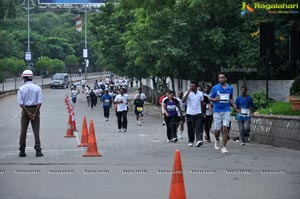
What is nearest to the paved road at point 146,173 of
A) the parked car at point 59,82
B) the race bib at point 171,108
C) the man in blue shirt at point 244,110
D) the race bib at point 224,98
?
the race bib at point 224,98

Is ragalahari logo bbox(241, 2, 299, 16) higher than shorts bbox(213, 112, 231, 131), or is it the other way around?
ragalahari logo bbox(241, 2, 299, 16)

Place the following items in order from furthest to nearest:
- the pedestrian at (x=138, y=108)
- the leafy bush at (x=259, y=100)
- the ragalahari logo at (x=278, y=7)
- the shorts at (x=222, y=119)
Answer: the pedestrian at (x=138, y=108) → the leafy bush at (x=259, y=100) → the ragalahari logo at (x=278, y=7) → the shorts at (x=222, y=119)

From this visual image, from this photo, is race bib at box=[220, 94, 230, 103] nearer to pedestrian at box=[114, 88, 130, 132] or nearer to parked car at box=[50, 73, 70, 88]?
pedestrian at box=[114, 88, 130, 132]

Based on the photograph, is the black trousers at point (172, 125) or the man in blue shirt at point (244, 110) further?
the black trousers at point (172, 125)

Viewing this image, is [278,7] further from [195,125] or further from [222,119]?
[222,119]

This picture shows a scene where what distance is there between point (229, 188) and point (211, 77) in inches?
1142

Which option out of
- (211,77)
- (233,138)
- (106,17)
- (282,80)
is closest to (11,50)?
(106,17)

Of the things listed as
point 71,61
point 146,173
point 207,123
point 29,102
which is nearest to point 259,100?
point 207,123

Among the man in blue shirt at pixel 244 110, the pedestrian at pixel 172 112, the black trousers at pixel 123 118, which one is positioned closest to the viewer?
the man in blue shirt at pixel 244 110

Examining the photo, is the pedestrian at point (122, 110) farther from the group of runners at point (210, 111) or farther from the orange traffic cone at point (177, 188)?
the orange traffic cone at point (177, 188)

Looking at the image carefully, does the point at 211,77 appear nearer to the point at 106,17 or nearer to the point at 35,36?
the point at 106,17

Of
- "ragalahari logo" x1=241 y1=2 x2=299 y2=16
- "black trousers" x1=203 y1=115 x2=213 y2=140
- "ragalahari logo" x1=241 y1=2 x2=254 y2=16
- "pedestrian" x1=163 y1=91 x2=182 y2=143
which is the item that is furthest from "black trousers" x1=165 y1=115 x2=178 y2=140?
"ragalahari logo" x1=241 y1=2 x2=299 y2=16

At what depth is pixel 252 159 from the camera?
14727mm

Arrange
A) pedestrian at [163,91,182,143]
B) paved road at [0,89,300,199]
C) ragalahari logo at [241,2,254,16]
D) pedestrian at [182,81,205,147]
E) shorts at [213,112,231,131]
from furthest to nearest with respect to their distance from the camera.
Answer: pedestrian at [163,91,182,143]
ragalahari logo at [241,2,254,16]
pedestrian at [182,81,205,147]
shorts at [213,112,231,131]
paved road at [0,89,300,199]
